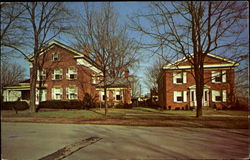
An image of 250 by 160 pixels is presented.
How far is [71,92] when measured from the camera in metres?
25.6

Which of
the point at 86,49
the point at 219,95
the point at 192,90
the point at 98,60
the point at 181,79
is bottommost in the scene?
the point at 219,95

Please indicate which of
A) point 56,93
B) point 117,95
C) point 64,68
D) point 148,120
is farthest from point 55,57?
point 148,120

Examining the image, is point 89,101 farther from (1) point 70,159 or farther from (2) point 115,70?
(1) point 70,159

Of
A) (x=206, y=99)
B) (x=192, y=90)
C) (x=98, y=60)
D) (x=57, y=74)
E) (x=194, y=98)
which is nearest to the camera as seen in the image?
(x=98, y=60)

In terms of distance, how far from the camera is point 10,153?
16.4ft

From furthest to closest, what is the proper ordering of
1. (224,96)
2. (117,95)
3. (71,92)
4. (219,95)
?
(117,95) → (71,92) → (219,95) → (224,96)

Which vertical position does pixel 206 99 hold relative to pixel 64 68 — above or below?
below

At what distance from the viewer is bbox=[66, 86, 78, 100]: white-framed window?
25453 millimetres

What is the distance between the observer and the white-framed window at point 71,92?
2545 cm

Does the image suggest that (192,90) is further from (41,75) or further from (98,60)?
(41,75)

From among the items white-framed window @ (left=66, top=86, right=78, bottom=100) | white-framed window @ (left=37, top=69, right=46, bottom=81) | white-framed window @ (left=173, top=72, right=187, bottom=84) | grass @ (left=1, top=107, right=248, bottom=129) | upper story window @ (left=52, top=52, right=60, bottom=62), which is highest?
upper story window @ (left=52, top=52, right=60, bottom=62)

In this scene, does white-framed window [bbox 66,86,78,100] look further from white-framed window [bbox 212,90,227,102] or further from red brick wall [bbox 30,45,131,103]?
white-framed window [bbox 212,90,227,102]

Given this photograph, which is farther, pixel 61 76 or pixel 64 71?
pixel 61 76

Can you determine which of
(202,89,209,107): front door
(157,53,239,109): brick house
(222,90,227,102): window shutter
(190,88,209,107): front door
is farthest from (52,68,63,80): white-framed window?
(222,90,227,102): window shutter
